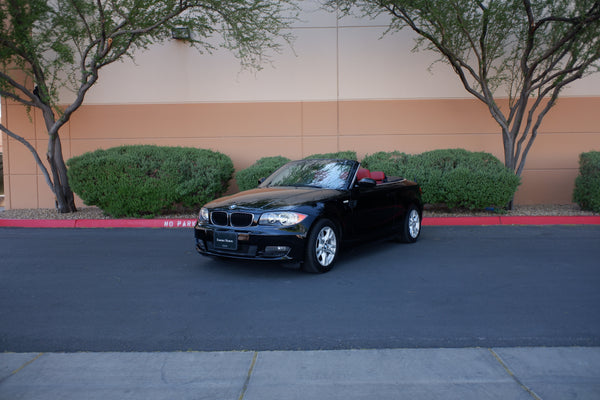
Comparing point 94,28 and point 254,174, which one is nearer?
point 254,174

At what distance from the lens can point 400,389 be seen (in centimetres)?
334

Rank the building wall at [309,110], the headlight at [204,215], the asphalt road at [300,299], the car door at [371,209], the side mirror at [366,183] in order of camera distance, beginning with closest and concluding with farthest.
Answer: the asphalt road at [300,299] → the headlight at [204,215] → the car door at [371,209] → the side mirror at [366,183] → the building wall at [309,110]

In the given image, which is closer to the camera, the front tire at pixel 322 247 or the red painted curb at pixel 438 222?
the front tire at pixel 322 247

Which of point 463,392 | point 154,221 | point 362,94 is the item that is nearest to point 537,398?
point 463,392

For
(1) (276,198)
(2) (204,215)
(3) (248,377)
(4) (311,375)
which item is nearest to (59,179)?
(2) (204,215)

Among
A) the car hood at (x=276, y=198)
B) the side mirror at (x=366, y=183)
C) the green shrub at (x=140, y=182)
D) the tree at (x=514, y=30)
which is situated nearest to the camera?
the car hood at (x=276, y=198)

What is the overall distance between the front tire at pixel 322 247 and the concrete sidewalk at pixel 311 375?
233 centimetres

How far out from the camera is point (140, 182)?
439 inches

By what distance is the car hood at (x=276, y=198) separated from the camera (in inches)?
249

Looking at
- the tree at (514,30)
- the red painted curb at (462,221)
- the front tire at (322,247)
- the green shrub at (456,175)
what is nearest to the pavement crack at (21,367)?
the front tire at (322,247)

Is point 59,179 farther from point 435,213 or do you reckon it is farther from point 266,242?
point 435,213

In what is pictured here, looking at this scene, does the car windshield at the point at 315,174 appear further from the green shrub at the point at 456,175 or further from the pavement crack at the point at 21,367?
the pavement crack at the point at 21,367

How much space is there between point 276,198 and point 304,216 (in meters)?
0.56

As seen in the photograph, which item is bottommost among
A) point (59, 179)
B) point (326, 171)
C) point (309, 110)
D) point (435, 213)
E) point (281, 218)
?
point (435, 213)
